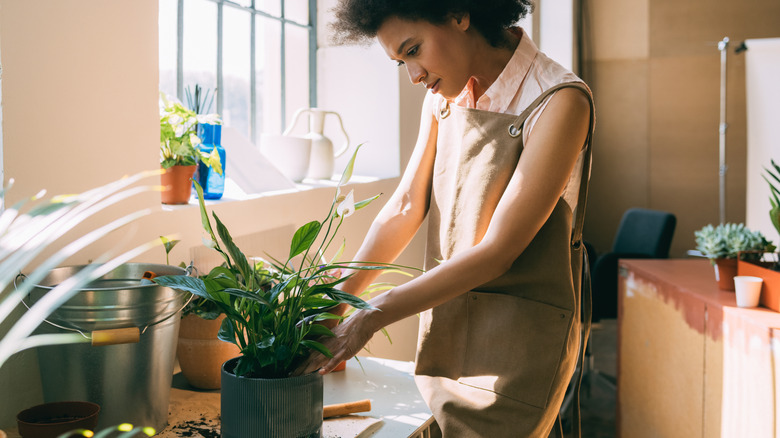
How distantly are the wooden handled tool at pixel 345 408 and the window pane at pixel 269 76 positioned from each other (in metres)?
Answer: 1.43

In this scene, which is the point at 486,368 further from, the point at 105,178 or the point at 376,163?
the point at 376,163

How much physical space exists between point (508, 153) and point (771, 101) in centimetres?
400

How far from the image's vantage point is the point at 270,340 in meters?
0.98

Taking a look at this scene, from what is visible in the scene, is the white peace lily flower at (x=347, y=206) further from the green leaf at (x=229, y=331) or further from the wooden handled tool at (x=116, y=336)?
the wooden handled tool at (x=116, y=336)

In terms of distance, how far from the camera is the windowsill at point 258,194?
1.65 m

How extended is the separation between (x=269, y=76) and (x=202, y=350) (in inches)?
A: 56.9

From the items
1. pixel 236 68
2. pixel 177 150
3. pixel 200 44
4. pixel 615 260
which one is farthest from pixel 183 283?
pixel 615 260

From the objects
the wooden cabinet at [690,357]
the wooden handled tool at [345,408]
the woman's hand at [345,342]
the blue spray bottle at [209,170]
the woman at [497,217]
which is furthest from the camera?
the wooden cabinet at [690,357]

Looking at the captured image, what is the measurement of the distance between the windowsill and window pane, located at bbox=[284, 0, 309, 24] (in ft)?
2.04

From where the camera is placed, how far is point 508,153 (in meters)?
1.22

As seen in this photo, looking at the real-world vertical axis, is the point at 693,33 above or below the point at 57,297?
above

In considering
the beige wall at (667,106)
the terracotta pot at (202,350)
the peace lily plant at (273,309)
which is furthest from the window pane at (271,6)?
the beige wall at (667,106)

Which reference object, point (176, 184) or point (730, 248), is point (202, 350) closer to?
point (176, 184)

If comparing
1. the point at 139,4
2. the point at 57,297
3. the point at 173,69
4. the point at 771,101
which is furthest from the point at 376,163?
the point at 771,101
